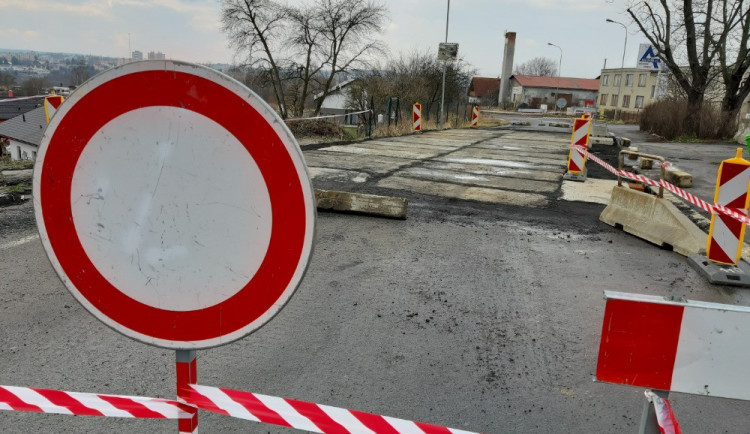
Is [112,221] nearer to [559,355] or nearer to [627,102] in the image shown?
[559,355]

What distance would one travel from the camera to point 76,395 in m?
1.91

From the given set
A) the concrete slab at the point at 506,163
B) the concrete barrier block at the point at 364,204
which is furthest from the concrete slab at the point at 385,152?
the concrete barrier block at the point at 364,204

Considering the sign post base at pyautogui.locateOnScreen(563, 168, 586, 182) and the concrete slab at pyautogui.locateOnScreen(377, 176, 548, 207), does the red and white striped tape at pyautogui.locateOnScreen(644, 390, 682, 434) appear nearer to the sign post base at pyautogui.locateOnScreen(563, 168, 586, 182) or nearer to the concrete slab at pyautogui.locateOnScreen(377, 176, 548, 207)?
the concrete slab at pyautogui.locateOnScreen(377, 176, 548, 207)

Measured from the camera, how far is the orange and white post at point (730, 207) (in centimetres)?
531

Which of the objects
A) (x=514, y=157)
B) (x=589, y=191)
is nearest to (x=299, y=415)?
(x=589, y=191)

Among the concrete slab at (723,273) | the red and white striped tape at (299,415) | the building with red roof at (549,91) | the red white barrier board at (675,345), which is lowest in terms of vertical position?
the concrete slab at (723,273)

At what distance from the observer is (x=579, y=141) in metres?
11.3

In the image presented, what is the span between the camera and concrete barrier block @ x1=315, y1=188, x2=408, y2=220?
24.4 feet

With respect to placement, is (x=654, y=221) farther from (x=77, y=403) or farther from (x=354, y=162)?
(x=354, y=162)

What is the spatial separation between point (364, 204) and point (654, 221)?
3.75m

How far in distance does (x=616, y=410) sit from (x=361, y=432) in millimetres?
2020

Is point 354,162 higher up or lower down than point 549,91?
lower down

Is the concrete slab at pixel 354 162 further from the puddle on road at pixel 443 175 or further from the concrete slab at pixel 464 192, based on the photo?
the concrete slab at pixel 464 192

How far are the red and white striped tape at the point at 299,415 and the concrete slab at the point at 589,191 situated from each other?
27.2 feet
